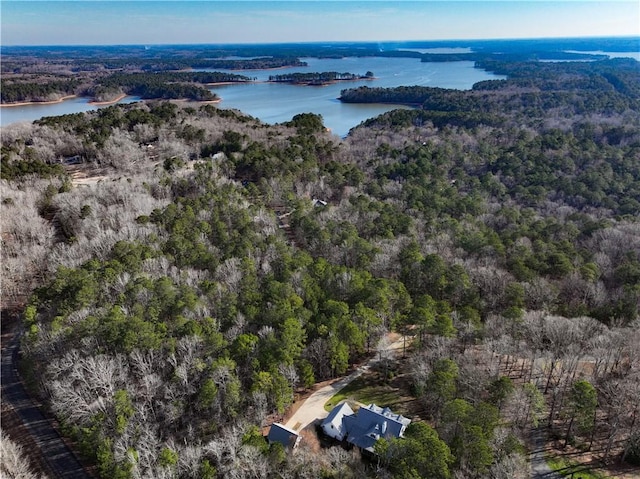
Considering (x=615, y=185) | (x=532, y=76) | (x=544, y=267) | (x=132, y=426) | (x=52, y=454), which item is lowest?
(x=52, y=454)

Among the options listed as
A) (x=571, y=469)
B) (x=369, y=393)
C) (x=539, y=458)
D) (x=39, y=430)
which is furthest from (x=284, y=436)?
(x=39, y=430)

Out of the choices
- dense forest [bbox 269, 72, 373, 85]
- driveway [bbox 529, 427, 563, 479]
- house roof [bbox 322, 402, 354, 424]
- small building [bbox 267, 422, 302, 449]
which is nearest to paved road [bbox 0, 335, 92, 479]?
small building [bbox 267, 422, 302, 449]

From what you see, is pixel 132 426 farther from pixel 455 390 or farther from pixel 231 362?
pixel 455 390

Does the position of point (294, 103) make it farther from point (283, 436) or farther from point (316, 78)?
point (283, 436)

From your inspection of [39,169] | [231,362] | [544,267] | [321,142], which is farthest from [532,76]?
[231,362]

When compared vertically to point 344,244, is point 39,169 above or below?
above

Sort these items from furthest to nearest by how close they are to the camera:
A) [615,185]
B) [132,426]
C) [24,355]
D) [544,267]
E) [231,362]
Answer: [615,185], [544,267], [24,355], [231,362], [132,426]

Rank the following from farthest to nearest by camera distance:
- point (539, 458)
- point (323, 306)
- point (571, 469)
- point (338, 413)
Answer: point (323, 306)
point (338, 413)
point (539, 458)
point (571, 469)
